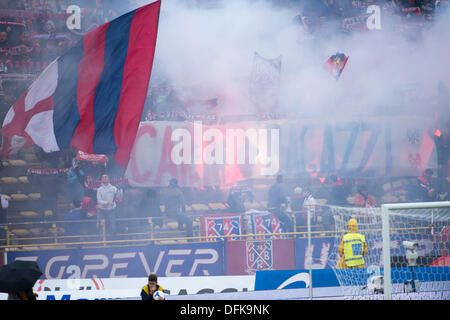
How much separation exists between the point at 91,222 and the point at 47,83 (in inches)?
123

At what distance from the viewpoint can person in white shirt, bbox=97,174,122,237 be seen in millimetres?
7945

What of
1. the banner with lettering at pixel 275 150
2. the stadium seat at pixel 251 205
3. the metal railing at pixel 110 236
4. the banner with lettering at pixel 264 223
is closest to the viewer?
the metal railing at pixel 110 236

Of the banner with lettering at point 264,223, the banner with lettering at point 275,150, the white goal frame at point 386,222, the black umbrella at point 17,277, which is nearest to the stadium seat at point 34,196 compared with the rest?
the banner with lettering at point 275,150

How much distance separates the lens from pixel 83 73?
565cm

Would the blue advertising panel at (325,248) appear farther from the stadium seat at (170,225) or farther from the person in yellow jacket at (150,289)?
the person in yellow jacket at (150,289)

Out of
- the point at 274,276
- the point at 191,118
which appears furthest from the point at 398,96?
the point at 274,276

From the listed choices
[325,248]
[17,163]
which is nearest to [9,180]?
[17,163]

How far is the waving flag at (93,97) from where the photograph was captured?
5.51m

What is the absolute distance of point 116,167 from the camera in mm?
9438

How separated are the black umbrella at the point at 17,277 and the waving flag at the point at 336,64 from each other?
9.03 meters

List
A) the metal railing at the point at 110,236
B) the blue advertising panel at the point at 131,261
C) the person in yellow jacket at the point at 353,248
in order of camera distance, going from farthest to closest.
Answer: the metal railing at the point at 110,236 < the blue advertising panel at the point at 131,261 < the person in yellow jacket at the point at 353,248

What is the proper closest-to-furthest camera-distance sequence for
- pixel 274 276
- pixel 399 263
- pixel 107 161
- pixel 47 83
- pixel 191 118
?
1. pixel 47 83
2. pixel 399 263
3. pixel 274 276
4. pixel 107 161
5. pixel 191 118

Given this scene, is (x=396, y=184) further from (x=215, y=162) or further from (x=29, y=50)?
(x=29, y=50)

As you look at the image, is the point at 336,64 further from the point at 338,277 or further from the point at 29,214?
the point at 29,214
